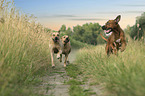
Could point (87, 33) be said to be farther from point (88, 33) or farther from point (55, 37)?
point (55, 37)

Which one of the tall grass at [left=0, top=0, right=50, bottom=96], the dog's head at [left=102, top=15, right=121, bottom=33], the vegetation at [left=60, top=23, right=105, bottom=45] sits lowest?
the tall grass at [left=0, top=0, right=50, bottom=96]

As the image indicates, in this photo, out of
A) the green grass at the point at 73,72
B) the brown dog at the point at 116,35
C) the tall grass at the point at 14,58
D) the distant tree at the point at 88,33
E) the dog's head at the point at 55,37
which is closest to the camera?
the tall grass at the point at 14,58

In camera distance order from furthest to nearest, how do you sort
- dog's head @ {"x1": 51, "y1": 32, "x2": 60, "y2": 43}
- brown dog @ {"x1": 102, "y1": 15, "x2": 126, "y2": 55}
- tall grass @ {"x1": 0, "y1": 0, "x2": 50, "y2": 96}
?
dog's head @ {"x1": 51, "y1": 32, "x2": 60, "y2": 43} < brown dog @ {"x1": 102, "y1": 15, "x2": 126, "y2": 55} < tall grass @ {"x1": 0, "y1": 0, "x2": 50, "y2": 96}

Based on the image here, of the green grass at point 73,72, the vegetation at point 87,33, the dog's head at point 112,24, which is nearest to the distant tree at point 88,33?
the vegetation at point 87,33

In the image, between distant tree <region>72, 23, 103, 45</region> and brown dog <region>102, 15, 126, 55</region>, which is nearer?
brown dog <region>102, 15, 126, 55</region>

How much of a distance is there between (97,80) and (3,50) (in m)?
2.80

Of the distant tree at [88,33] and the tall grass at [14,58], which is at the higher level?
the distant tree at [88,33]

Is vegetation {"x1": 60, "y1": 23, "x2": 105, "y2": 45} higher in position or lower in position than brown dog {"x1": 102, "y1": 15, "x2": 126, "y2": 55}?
higher

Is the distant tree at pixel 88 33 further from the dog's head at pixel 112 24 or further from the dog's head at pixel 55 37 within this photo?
the dog's head at pixel 112 24

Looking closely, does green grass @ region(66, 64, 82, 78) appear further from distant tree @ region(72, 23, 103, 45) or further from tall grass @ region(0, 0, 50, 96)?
distant tree @ region(72, 23, 103, 45)

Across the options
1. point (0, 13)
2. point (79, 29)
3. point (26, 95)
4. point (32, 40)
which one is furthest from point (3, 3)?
point (79, 29)

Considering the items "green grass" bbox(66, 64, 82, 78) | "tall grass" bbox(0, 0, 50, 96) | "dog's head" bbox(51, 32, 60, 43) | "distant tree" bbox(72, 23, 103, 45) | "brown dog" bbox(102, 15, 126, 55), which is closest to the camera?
"tall grass" bbox(0, 0, 50, 96)

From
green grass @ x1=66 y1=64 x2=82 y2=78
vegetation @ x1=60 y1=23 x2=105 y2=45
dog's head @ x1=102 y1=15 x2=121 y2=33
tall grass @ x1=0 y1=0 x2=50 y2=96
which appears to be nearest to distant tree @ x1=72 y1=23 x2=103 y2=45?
vegetation @ x1=60 y1=23 x2=105 y2=45

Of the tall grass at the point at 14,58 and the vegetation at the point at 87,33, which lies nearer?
the tall grass at the point at 14,58
